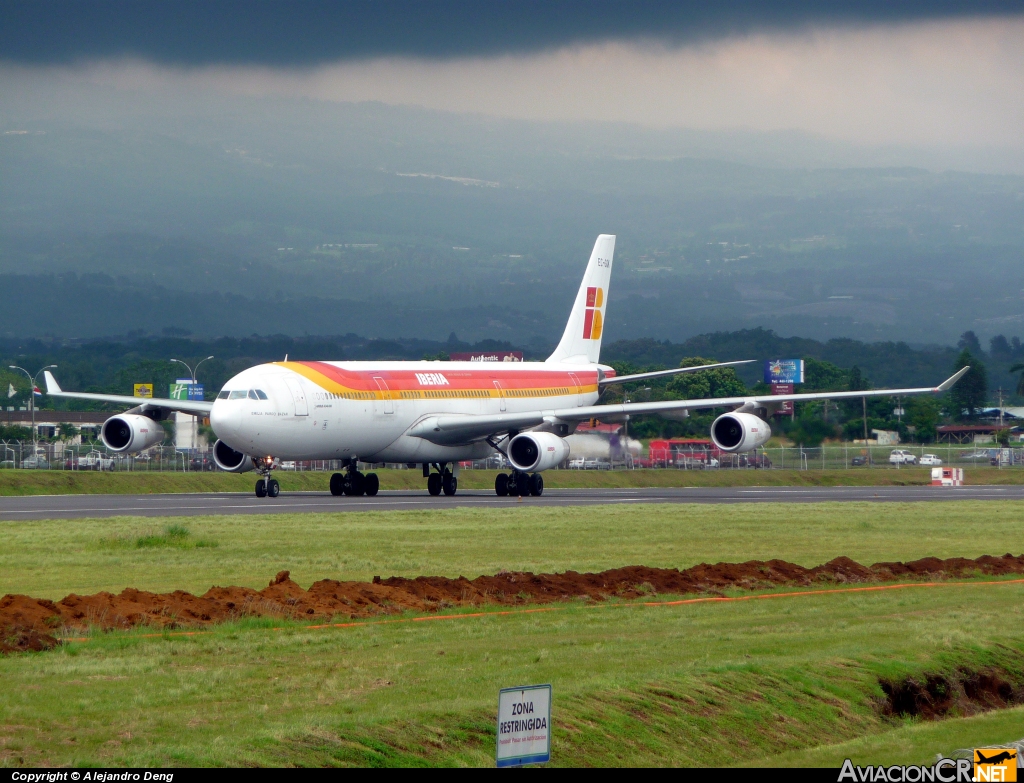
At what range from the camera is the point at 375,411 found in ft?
157

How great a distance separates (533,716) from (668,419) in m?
65.5

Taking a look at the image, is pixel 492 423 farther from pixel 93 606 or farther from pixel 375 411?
pixel 93 606

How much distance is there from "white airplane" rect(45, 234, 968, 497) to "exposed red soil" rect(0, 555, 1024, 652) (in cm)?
2462

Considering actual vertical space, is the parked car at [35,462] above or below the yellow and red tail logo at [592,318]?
below

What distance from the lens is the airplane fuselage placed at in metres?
44.2

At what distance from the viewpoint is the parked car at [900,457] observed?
3489 inches

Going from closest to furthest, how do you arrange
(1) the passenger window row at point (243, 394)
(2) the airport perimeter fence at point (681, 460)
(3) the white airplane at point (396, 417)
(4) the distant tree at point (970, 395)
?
(1) the passenger window row at point (243, 394), (3) the white airplane at point (396, 417), (2) the airport perimeter fence at point (681, 460), (4) the distant tree at point (970, 395)

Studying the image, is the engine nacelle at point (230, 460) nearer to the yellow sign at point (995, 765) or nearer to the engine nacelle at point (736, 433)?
the engine nacelle at point (736, 433)

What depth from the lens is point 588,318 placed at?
6481 cm

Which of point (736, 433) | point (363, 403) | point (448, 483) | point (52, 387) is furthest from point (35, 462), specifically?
point (736, 433)

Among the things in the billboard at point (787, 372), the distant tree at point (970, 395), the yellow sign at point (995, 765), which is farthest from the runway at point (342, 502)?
the distant tree at point (970, 395)

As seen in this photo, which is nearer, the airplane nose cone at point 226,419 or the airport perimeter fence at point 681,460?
the airplane nose cone at point 226,419

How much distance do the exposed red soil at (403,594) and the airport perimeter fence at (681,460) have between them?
2045 inches

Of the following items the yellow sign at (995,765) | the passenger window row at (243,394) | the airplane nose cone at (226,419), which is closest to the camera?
the yellow sign at (995,765)
